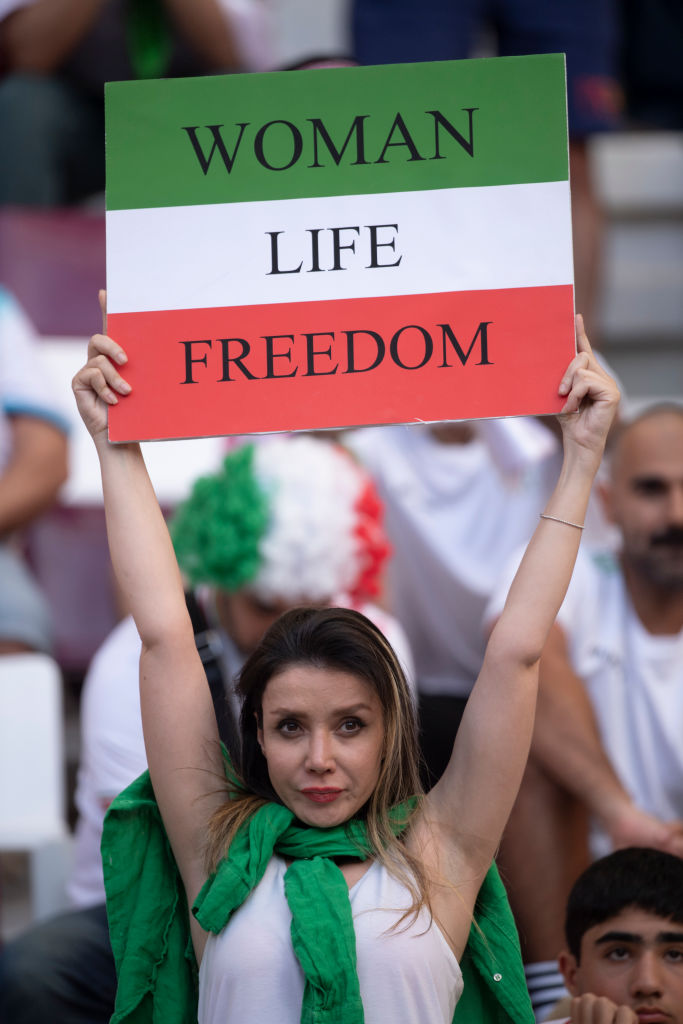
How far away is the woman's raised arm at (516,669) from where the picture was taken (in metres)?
1.68

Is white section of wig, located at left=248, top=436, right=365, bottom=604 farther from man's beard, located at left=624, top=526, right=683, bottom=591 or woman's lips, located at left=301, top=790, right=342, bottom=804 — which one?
woman's lips, located at left=301, top=790, right=342, bottom=804

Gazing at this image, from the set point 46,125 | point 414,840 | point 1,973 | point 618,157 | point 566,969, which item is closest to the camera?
point 414,840

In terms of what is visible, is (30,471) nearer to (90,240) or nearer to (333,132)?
(90,240)

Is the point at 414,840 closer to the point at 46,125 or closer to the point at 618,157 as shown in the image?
the point at 46,125

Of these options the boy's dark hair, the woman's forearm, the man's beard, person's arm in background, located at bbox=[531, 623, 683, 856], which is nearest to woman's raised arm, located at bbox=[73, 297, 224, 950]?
the woman's forearm

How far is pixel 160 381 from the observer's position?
1.81m

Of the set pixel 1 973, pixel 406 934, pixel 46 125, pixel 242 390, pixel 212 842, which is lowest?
pixel 1 973

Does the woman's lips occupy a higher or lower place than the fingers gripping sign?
higher

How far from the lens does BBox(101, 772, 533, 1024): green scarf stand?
158cm

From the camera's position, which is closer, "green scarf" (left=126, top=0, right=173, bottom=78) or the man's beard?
the man's beard

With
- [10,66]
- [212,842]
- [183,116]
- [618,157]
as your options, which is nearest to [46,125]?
[10,66]

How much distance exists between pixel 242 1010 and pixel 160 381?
796 mm

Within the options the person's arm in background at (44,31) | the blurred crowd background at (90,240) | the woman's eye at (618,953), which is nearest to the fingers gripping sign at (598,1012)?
the woman's eye at (618,953)

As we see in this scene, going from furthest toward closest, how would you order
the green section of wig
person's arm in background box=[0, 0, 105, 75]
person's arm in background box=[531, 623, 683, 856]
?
person's arm in background box=[0, 0, 105, 75], the green section of wig, person's arm in background box=[531, 623, 683, 856]
